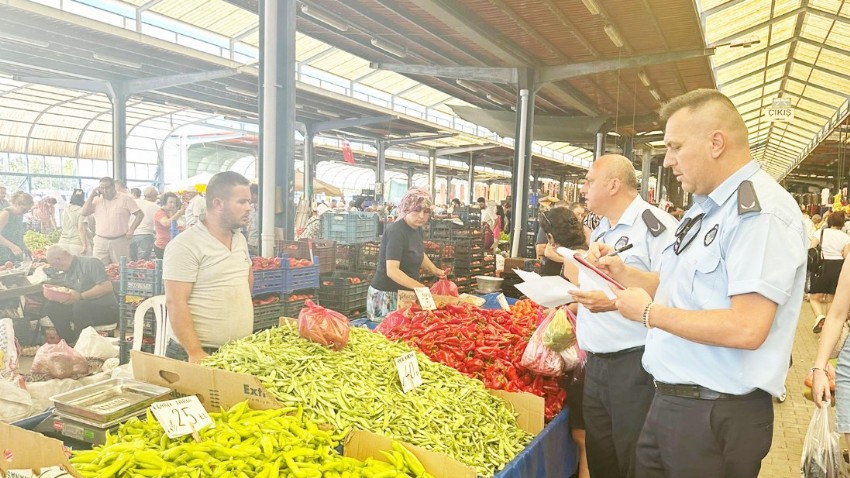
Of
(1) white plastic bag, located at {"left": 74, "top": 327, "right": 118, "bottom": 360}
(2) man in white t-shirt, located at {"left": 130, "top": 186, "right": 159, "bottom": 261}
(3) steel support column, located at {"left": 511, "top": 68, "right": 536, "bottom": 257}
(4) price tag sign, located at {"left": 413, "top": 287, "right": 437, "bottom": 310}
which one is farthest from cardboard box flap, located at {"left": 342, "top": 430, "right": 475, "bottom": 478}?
(3) steel support column, located at {"left": 511, "top": 68, "right": 536, "bottom": 257}

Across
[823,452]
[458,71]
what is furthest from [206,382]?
[458,71]

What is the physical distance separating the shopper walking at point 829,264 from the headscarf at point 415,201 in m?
5.78

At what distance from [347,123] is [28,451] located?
14.5 meters

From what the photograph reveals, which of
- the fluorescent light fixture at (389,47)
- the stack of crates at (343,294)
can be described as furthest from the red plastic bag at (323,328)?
the fluorescent light fixture at (389,47)

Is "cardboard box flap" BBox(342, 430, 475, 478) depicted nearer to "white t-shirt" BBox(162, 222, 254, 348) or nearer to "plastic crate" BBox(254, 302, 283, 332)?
"white t-shirt" BBox(162, 222, 254, 348)

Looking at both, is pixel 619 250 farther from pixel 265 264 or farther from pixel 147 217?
pixel 147 217

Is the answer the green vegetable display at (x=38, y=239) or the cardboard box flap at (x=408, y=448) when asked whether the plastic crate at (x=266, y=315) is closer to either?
the cardboard box flap at (x=408, y=448)

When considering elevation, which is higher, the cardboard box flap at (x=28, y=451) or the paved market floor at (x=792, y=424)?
the cardboard box flap at (x=28, y=451)

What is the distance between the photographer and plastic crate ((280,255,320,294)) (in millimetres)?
4668

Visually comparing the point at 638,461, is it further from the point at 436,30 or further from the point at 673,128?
the point at 436,30

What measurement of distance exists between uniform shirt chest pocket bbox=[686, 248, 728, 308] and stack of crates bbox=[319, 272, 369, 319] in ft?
15.2

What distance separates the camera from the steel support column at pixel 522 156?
10547mm

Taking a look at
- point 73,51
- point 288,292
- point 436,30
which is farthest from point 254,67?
point 288,292

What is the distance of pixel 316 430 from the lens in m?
2.05
